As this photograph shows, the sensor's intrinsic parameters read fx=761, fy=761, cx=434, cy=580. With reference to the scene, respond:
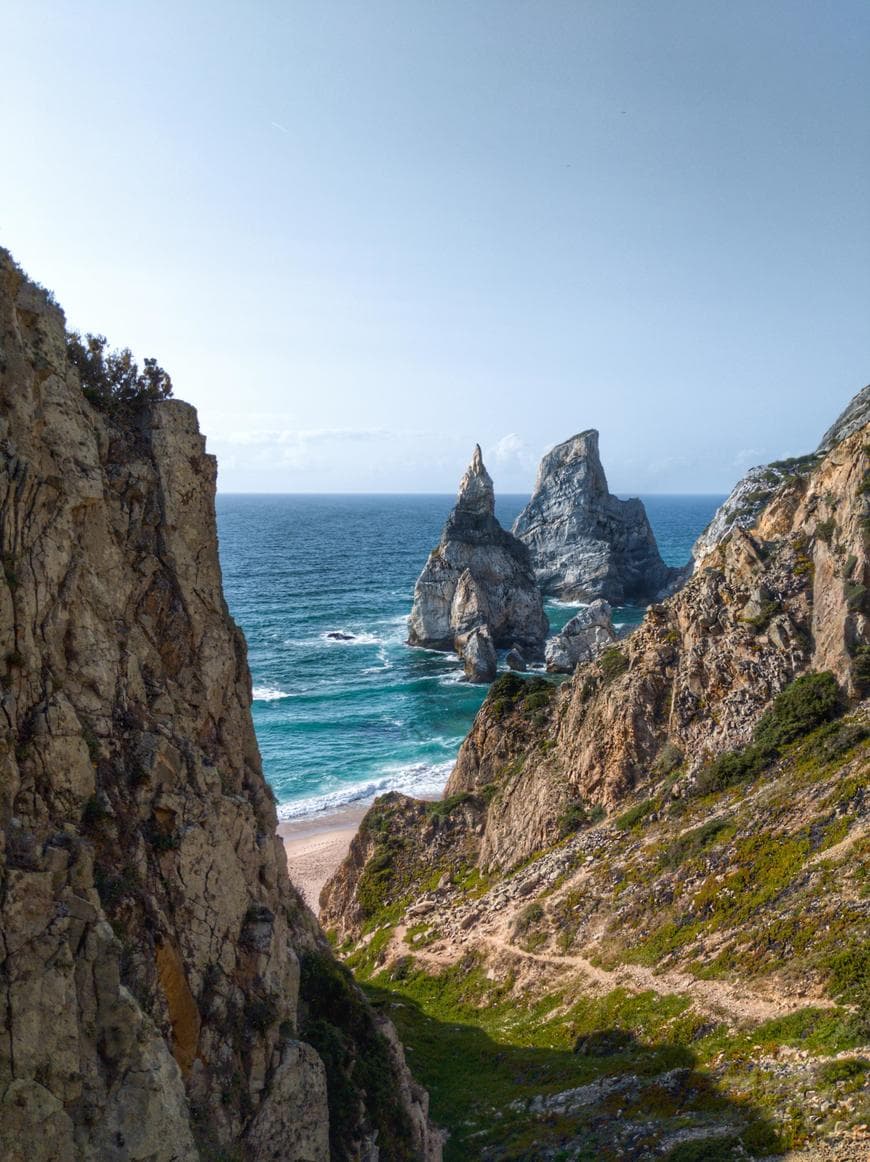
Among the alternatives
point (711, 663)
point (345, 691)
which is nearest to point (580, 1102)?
point (711, 663)

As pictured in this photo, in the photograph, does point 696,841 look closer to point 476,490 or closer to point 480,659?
point 480,659

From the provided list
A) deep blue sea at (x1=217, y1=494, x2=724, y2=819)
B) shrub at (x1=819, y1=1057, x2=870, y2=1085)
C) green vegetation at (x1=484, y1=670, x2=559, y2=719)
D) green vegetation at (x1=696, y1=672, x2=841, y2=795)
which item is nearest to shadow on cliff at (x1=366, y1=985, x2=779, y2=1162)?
shrub at (x1=819, y1=1057, x2=870, y2=1085)

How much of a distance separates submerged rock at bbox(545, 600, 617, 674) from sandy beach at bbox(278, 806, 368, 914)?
33.8m

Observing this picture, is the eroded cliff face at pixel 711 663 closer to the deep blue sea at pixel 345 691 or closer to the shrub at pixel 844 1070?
the shrub at pixel 844 1070

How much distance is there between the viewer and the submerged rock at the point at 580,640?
8206cm

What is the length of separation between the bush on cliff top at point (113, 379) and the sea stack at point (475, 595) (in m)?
74.1

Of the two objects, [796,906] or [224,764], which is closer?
[224,764]

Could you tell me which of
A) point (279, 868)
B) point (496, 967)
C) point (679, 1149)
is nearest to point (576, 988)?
point (496, 967)

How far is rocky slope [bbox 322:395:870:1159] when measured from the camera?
17.2 m

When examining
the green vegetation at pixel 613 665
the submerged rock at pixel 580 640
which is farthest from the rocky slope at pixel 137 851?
the submerged rock at pixel 580 640

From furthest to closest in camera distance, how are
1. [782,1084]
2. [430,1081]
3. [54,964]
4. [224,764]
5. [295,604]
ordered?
[295,604], [430,1081], [224,764], [782,1084], [54,964]

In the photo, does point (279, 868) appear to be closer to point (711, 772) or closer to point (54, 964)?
point (54, 964)

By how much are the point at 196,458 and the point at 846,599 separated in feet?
75.3

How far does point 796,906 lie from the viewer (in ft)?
67.3
